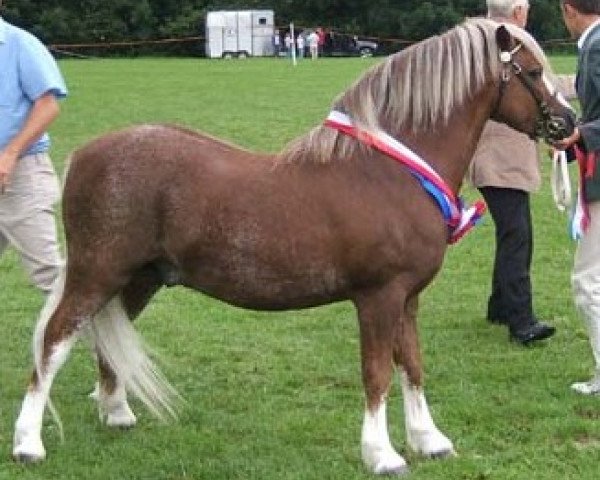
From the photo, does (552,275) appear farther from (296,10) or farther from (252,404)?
(296,10)

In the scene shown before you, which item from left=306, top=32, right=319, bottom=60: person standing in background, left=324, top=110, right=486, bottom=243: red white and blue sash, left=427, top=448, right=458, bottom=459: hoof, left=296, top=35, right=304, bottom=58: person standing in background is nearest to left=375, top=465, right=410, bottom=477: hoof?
left=427, top=448, right=458, bottom=459: hoof

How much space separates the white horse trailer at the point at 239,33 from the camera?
61.5 meters

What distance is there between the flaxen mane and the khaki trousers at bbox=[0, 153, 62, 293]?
1.57 meters

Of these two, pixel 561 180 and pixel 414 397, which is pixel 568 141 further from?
pixel 414 397

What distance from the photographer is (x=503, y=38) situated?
5.05 m

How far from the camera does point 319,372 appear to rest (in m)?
6.82

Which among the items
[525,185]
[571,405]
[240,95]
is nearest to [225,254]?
[571,405]

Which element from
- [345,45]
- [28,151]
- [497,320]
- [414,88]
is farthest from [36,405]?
[345,45]

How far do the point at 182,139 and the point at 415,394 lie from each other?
165cm

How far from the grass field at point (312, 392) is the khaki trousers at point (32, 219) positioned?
84 centimetres

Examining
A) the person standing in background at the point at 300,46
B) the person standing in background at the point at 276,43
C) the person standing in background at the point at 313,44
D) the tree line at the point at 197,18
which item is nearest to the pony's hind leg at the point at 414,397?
the person standing in background at the point at 313,44

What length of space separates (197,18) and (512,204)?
5938cm

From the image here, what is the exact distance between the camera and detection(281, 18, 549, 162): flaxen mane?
501cm

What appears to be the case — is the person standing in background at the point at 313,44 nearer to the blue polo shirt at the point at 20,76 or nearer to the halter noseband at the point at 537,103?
the blue polo shirt at the point at 20,76
